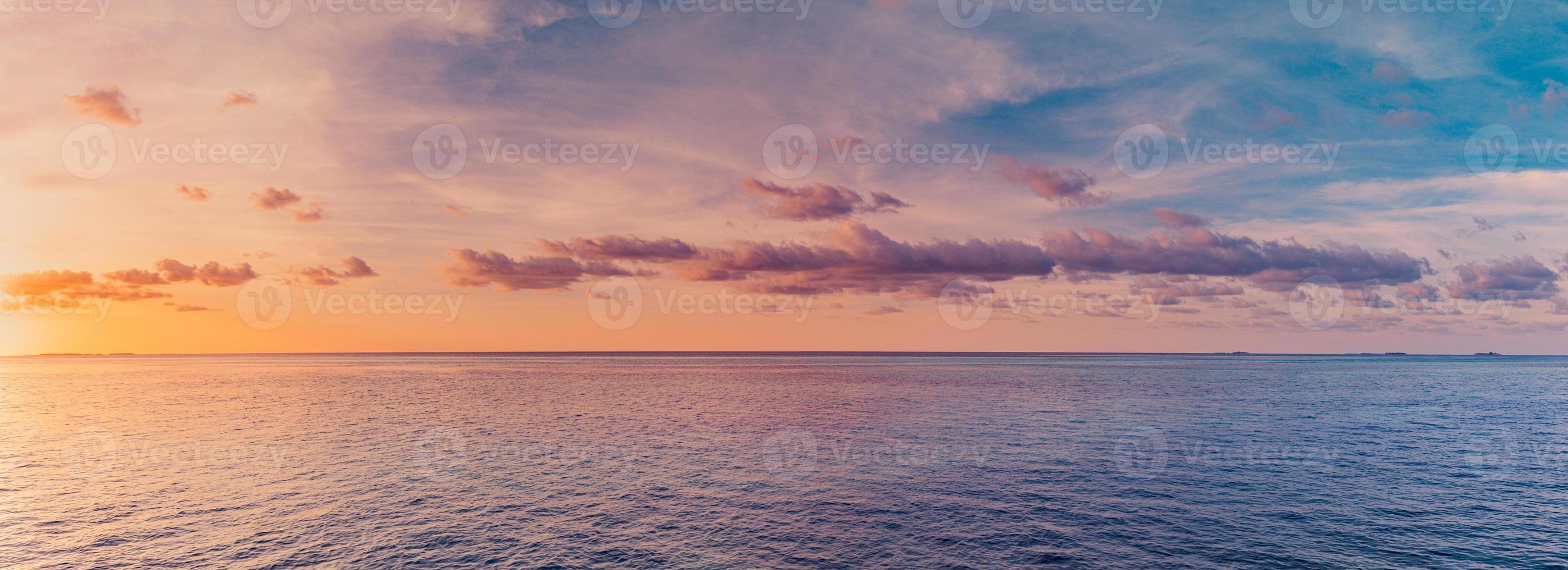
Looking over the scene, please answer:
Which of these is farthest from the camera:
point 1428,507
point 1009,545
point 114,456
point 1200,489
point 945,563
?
point 114,456

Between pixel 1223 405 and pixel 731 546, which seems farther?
pixel 1223 405

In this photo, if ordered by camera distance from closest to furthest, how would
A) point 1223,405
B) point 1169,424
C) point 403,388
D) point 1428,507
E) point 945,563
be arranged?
point 945,563, point 1428,507, point 1169,424, point 1223,405, point 403,388

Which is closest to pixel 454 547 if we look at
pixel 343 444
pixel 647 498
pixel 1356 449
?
pixel 647 498

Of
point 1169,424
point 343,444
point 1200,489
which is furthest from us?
point 1169,424

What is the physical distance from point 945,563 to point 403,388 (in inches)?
6628

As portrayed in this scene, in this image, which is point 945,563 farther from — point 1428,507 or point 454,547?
point 1428,507

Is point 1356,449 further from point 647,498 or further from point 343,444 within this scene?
point 343,444

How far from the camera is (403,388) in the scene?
559 feet

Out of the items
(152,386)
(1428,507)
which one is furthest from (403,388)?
(1428,507)

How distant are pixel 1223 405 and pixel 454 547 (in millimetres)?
121891

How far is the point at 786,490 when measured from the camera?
50.8 meters

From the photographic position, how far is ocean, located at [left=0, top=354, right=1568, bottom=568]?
36.8 meters

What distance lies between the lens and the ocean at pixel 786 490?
36844 millimetres

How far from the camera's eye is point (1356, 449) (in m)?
69.2
